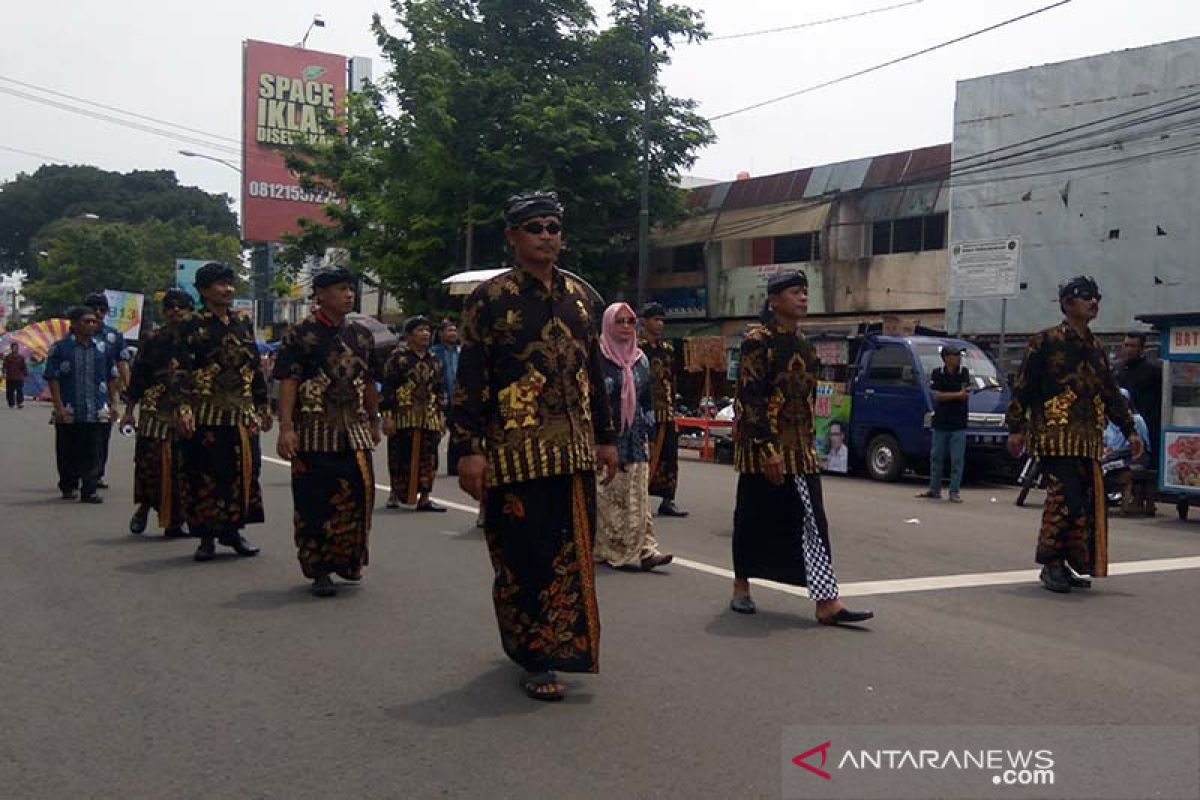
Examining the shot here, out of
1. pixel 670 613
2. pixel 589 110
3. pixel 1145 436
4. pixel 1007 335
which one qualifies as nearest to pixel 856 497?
pixel 1145 436

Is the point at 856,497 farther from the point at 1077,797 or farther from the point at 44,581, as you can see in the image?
the point at 1077,797

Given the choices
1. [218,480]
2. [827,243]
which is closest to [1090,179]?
[827,243]

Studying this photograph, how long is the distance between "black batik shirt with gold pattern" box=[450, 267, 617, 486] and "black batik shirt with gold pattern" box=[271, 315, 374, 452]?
7.21ft

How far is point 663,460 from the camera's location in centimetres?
1087

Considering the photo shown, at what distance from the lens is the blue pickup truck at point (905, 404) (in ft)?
49.6

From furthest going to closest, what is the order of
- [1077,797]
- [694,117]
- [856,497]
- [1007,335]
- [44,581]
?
[694,117] → [1007,335] → [856,497] → [44,581] → [1077,797]

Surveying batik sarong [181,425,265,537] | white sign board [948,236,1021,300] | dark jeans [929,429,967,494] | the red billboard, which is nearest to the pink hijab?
batik sarong [181,425,265,537]

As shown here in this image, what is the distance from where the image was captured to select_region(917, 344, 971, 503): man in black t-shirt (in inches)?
521

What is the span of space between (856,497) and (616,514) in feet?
19.4

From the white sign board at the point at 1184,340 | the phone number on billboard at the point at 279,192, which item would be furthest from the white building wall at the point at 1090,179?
the phone number on billboard at the point at 279,192

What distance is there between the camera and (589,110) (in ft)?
94.7

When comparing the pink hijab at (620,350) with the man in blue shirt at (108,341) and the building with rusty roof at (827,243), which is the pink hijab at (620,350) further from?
the building with rusty roof at (827,243)

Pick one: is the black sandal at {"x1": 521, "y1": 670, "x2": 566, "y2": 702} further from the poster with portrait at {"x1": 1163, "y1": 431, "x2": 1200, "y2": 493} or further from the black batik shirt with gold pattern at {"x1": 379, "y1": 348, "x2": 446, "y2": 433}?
the poster with portrait at {"x1": 1163, "y1": 431, "x2": 1200, "y2": 493}

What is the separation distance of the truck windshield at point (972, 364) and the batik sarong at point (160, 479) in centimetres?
946
